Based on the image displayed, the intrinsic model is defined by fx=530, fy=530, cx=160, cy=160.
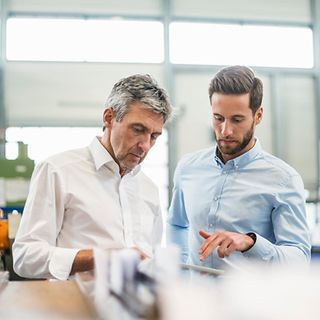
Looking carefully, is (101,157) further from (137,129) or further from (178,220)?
(178,220)

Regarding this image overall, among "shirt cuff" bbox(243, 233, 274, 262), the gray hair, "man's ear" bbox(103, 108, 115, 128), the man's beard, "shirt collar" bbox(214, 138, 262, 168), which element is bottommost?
"shirt cuff" bbox(243, 233, 274, 262)

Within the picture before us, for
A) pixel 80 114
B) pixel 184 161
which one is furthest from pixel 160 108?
pixel 80 114

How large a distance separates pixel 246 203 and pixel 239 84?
0.40m

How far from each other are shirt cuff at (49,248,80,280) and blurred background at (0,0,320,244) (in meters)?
4.53

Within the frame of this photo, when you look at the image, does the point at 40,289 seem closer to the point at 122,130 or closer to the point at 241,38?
the point at 122,130

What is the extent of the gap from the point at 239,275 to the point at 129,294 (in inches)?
8.2

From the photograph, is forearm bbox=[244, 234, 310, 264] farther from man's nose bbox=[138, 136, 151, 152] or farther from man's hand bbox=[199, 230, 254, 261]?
man's nose bbox=[138, 136, 151, 152]

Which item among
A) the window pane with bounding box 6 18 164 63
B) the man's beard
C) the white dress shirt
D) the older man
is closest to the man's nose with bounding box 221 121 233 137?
the man's beard

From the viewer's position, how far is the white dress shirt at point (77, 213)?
151cm

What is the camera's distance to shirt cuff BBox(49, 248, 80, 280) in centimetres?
141

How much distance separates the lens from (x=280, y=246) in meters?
1.63

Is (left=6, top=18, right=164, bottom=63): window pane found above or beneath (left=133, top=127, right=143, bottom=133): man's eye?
above

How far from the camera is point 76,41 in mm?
6195

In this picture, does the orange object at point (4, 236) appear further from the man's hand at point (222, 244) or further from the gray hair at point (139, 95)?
the man's hand at point (222, 244)
